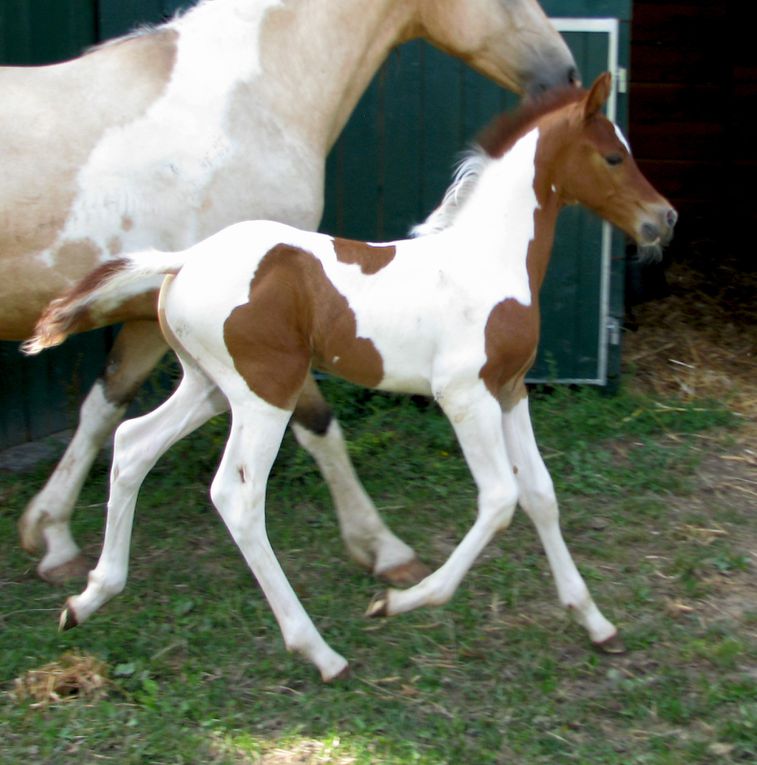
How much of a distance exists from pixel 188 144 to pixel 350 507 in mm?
1294

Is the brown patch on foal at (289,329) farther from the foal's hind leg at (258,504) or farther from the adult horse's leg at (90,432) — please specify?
the adult horse's leg at (90,432)

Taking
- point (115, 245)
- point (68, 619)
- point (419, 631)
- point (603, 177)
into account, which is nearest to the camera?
point (603, 177)

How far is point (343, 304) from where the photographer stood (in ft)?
10.6

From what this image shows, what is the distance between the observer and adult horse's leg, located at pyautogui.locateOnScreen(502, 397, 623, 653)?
11.1 ft

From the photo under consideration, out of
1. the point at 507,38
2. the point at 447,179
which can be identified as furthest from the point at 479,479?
the point at 447,179

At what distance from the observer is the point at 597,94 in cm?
320

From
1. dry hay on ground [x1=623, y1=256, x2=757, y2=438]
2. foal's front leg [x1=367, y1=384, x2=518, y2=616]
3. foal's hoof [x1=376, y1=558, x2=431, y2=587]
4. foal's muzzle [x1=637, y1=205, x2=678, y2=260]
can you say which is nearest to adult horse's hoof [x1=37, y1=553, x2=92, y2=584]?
foal's hoof [x1=376, y1=558, x2=431, y2=587]

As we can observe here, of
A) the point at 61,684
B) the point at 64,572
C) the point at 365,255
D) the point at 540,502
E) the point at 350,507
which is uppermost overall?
the point at 365,255

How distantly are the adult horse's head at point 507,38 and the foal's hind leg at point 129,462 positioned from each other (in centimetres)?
159

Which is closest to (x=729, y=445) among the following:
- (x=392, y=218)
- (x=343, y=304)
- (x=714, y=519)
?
(x=714, y=519)

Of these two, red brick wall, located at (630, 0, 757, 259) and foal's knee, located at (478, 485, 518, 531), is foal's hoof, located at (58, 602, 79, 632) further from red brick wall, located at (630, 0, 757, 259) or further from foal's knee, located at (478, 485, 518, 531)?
red brick wall, located at (630, 0, 757, 259)

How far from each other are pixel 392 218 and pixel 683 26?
3.82 metres

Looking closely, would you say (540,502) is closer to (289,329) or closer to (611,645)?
(611,645)

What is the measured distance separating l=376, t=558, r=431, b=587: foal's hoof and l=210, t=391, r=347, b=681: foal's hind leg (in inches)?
24.8
